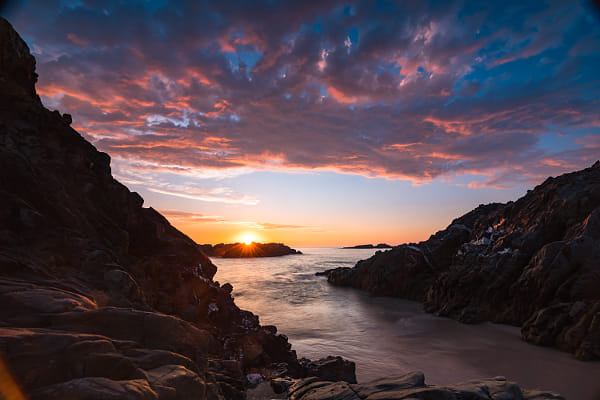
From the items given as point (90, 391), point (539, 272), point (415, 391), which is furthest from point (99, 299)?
point (539, 272)

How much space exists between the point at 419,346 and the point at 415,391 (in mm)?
12011

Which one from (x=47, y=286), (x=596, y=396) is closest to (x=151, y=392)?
(x=47, y=286)

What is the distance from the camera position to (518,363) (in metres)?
13.6

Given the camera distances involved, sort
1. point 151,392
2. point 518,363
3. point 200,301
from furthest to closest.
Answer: point 200,301 < point 518,363 < point 151,392

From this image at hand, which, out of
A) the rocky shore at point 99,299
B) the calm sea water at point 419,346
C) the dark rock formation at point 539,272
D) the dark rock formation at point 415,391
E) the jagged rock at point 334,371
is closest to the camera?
the rocky shore at point 99,299

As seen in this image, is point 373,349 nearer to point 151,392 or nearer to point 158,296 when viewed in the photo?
point 158,296

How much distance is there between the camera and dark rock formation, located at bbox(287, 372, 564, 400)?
267 inches

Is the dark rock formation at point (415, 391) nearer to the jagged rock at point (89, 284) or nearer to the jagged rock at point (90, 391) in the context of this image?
the jagged rock at point (89, 284)

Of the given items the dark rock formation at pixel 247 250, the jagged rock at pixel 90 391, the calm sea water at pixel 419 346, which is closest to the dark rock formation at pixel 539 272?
the calm sea water at pixel 419 346

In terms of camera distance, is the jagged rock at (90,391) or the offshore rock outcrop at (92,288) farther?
the offshore rock outcrop at (92,288)

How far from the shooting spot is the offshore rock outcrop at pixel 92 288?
4641 millimetres

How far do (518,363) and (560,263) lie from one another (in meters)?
7.94

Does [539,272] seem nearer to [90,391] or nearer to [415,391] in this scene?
[415,391]

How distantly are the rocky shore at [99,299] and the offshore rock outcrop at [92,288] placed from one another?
30 mm
